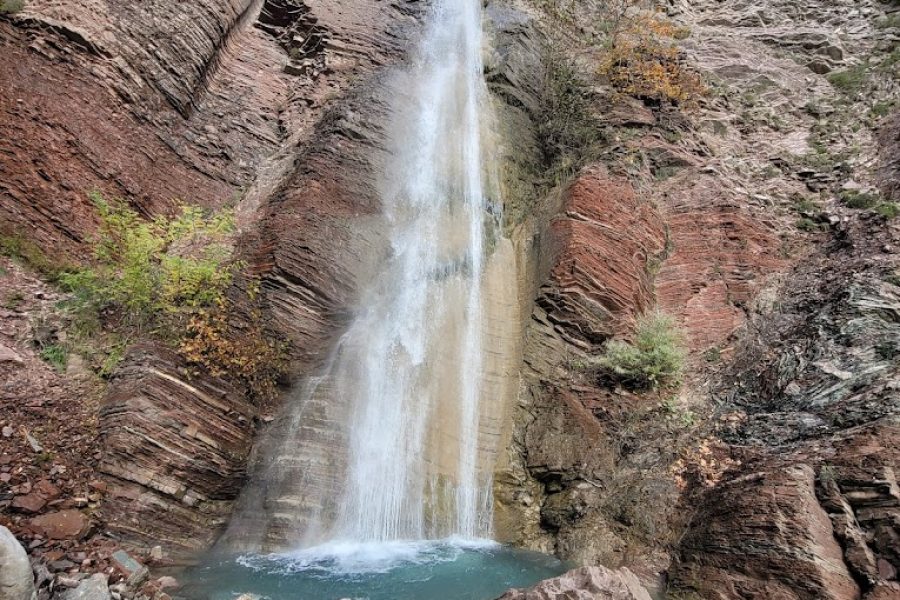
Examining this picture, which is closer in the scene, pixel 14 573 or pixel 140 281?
pixel 14 573

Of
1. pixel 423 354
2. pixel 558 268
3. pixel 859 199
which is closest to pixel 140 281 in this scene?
pixel 423 354

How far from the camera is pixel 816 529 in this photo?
20.2 feet

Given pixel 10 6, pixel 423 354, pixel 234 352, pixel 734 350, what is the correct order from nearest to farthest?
pixel 234 352 < pixel 734 350 < pixel 423 354 < pixel 10 6

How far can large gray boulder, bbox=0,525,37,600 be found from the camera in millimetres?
4504

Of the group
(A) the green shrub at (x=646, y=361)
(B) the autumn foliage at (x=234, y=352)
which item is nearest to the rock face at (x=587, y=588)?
(A) the green shrub at (x=646, y=361)

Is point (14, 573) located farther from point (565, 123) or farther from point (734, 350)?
point (565, 123)

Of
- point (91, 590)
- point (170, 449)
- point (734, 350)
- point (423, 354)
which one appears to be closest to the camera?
point (91, 590)

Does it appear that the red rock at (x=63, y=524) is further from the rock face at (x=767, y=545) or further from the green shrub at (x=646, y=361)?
the green shrub at (x=646, y=361)

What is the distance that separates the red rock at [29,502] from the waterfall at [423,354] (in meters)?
4.02

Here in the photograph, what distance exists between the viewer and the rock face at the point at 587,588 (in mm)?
5156

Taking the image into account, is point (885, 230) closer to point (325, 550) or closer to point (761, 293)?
point (761, 293)

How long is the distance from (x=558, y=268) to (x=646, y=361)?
8.74 feet

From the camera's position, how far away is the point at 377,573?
24.2 feet

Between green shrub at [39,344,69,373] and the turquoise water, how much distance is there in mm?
3500
